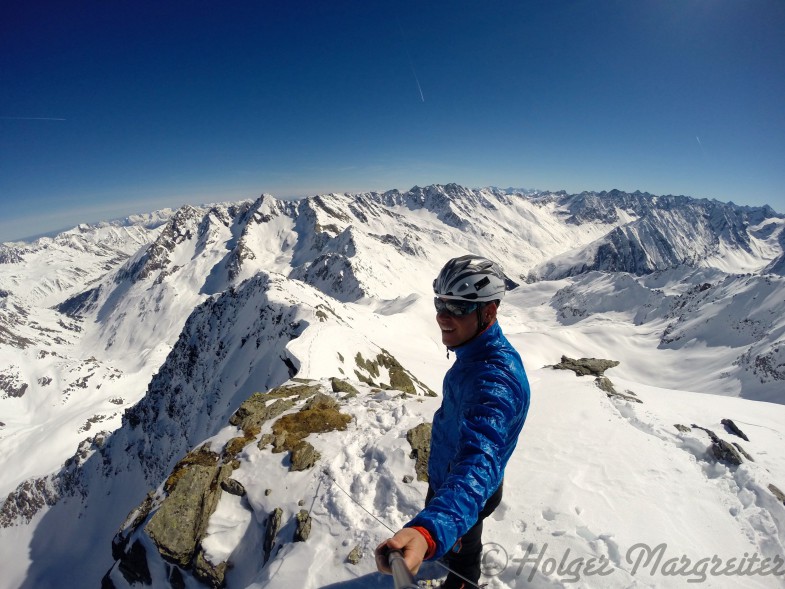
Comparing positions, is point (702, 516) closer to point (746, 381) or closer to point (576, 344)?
point (746, 381)

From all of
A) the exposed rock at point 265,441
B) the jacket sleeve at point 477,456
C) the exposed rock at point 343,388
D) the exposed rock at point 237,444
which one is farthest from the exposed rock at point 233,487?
the jacket sleeve at point 477,456

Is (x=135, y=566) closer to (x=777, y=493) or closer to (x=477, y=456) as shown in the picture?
(x=477, y=456)

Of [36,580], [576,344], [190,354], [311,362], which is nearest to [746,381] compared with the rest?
[576,344]

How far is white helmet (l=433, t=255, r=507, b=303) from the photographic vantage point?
4.68m

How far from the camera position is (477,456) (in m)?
3.80

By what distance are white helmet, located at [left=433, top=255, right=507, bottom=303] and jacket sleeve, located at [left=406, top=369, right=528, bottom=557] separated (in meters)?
1.01

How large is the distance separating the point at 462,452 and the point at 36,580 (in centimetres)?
8241

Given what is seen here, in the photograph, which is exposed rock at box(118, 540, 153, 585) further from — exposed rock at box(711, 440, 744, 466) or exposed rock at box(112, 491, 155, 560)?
exposed rock at box(711, 440, 744, 466)

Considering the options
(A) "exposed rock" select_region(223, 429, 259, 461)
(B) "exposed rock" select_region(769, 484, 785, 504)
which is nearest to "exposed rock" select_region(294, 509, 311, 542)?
(A) "exposed rock" select_region(223, 429, 259, 461)

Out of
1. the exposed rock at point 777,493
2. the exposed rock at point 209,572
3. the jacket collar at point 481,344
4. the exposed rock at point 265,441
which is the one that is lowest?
the exposed rock at point 209,572

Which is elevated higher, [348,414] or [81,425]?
[348,414]

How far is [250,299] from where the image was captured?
56625 mm

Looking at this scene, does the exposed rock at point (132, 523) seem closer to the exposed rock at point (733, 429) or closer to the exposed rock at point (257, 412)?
the exposed rock at point (257, 412)

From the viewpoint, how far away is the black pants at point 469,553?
523 cm
